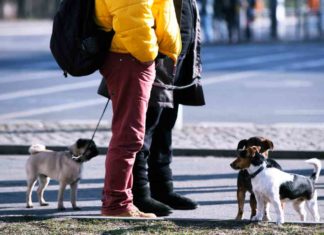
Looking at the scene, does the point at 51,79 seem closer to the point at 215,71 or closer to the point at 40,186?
the point at 215,71

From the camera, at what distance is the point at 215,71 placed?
21.0 m

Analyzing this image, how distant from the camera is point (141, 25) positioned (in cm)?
634

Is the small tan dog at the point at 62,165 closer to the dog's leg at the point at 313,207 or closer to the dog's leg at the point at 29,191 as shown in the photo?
the dog's leg at the point at 29,191

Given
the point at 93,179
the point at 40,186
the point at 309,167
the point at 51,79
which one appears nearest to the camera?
the point at 40,186

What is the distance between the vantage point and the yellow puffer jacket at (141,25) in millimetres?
6332

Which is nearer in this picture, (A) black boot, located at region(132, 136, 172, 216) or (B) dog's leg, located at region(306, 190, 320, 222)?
(B) dog's leg, located at region(306, 190, 320, 222)

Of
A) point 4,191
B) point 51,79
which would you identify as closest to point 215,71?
point 51,79

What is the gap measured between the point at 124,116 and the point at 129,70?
31 centimetres

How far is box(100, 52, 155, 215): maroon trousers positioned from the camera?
6.54 m

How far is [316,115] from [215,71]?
720cm

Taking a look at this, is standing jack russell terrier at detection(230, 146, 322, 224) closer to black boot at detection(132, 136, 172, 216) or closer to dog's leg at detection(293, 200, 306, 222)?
dog's leg at detection(293, 200, 306, 222)

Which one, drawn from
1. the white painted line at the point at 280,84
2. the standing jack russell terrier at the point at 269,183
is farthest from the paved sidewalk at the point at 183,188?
the white painted line at the point at 280,84

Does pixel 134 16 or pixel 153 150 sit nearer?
pixel 134 16

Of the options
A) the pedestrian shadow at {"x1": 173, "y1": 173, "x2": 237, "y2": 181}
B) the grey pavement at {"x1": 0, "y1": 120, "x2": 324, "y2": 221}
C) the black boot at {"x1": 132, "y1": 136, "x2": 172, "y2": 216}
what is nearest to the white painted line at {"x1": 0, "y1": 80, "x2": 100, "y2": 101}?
the grey pavement at {"x1": 0, "y1": 120, "x2": 324, "y2": 221}
